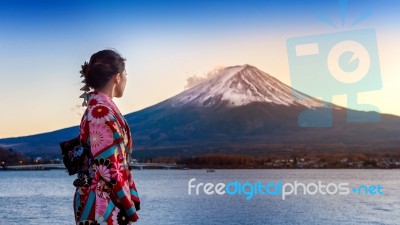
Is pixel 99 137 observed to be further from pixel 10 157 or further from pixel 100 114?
pixel 10 157

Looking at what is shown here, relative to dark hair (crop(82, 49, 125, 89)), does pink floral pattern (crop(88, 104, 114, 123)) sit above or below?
below

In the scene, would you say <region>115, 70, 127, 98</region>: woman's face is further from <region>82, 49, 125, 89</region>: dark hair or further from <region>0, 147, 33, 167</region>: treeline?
<region>0, 147, 33, 167</region>: treeline

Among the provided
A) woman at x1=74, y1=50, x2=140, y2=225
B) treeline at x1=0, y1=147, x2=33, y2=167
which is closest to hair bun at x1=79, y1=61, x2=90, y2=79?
woman at x1=74, y1=50, x2=140, y2=225

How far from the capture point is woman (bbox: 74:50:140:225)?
5.13ft

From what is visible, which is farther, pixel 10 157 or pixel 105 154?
pixel 10 157

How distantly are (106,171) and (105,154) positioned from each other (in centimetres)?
3

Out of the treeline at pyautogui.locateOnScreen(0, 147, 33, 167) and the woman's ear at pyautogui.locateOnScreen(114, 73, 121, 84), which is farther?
the treeline at pyautogui.locateOnScreen(0, 147, 33, 167)

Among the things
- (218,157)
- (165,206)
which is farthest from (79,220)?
(218,157)

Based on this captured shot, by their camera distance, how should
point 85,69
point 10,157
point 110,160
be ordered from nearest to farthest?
point 110,160, point 85,69, point 10,157

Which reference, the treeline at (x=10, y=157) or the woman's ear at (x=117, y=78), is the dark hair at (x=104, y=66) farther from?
the treeline at (x=10, y=157)

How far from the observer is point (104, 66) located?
1.61 metres

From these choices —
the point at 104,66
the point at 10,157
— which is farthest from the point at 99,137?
the point at 10,157

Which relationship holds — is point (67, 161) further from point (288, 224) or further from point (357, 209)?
point (357, 209)

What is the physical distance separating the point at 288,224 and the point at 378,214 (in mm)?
5069
